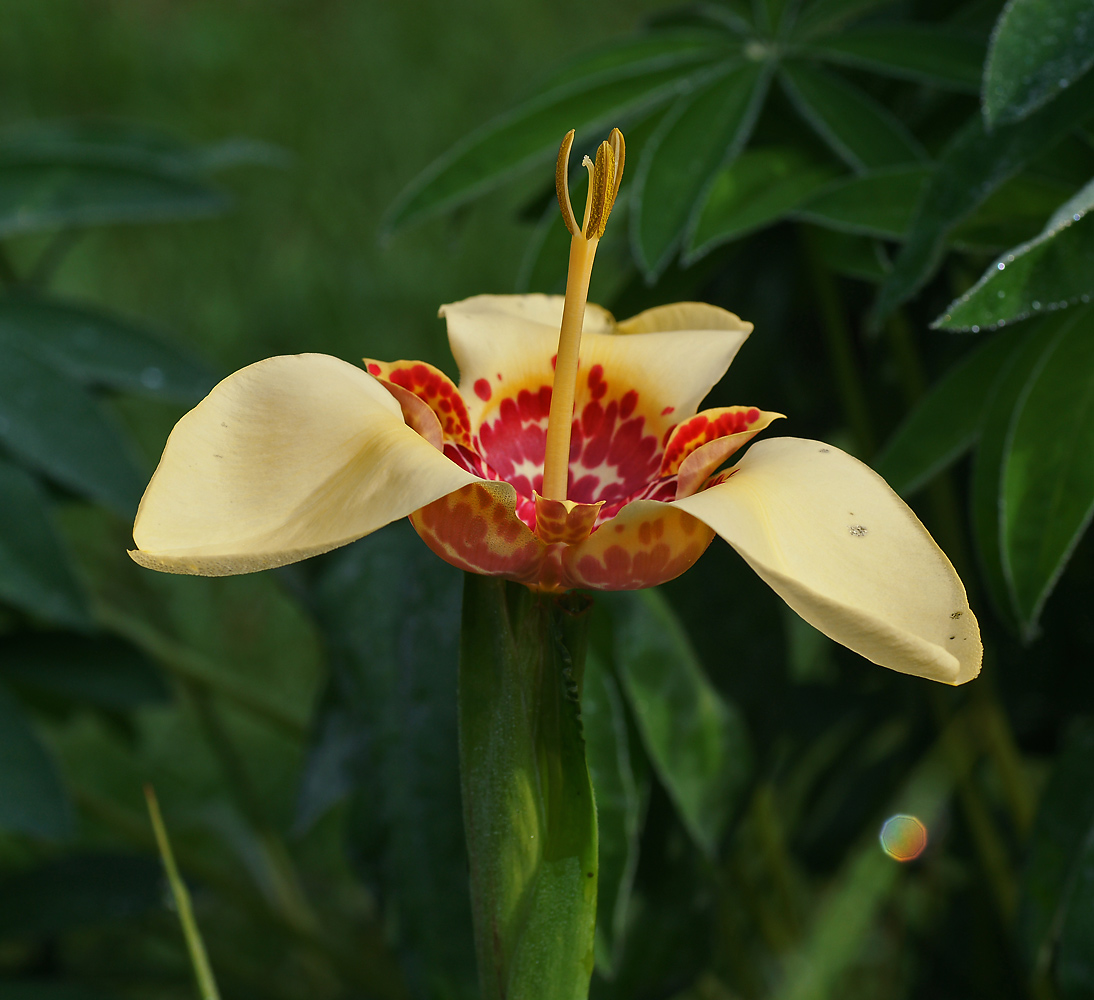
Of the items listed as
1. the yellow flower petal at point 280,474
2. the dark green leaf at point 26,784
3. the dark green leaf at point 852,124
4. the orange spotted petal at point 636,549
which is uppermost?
the dark green leaf at point 852,124

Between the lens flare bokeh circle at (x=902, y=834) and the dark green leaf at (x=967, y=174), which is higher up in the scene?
the dark green leaf at (x=967, y=174)

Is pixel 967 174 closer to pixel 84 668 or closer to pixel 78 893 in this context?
pixel 84 668

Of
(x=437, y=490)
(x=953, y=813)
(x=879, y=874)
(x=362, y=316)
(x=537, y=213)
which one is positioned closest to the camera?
(x=437, y=490)

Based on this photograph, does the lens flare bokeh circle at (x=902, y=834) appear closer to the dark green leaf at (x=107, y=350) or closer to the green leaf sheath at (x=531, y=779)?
the green leaf sheath at (x=531, y=779)

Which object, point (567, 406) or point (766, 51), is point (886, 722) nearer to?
point (766, 51)


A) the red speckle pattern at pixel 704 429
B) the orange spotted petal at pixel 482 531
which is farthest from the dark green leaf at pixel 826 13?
the orange spotted petal at pixel 482 531

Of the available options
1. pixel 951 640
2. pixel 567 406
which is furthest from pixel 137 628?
pixel 951 640
